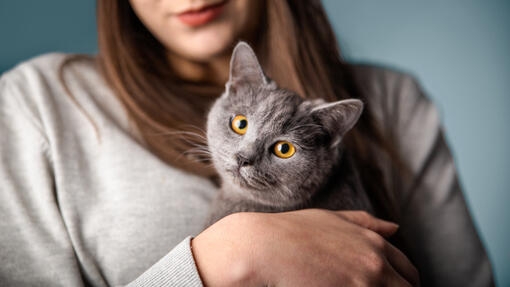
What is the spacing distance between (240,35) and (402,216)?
86 cm

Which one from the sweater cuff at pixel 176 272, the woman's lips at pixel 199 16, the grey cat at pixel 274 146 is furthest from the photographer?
the woman's lips at pixel 199 16

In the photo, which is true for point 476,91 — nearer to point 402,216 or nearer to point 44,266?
point 402,216

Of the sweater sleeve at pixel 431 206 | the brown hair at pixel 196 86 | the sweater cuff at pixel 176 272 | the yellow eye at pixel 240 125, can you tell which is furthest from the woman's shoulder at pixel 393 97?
the sweater cuff at pixel 176 272

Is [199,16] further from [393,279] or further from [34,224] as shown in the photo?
[393,279]

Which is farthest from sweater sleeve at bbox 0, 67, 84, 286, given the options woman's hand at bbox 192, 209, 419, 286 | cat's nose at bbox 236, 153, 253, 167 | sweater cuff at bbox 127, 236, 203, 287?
cat's nose at bbox 236, 153, 253, 167

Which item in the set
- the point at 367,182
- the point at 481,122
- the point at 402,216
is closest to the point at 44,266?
the point at 367,182

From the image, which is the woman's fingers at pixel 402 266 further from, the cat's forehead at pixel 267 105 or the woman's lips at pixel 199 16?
the woman's lips at pixel 199 16

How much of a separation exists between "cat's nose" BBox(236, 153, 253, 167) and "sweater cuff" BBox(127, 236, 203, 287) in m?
0.21

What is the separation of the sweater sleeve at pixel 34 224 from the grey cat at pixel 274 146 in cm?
21

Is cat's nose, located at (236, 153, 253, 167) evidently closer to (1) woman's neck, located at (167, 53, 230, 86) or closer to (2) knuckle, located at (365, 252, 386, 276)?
(2) knuckle, located at (365, 252, 386, 276)

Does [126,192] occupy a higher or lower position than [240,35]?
lower

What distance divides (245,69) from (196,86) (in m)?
0.39

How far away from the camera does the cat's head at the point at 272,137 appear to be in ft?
2.63

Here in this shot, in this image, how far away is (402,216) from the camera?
124 centimetres
